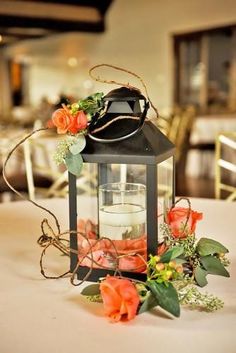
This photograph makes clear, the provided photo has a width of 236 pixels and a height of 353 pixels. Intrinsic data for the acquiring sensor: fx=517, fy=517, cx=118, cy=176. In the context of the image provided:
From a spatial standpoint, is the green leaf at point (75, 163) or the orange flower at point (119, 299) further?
the green leaf at point (75, 163)

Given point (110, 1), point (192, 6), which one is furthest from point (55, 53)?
point (192, 6)

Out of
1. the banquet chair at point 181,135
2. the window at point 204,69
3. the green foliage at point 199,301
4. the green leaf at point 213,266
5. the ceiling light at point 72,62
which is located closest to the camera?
the green foliage at point 199,301

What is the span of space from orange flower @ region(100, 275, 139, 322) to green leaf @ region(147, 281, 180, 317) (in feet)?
0.11

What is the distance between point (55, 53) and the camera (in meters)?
12.1

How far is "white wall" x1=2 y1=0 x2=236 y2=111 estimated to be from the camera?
26.9 feet

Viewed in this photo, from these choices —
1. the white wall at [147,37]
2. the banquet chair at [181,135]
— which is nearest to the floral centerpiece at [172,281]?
the banquet chair at [181,135]

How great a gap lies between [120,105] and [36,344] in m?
0.51

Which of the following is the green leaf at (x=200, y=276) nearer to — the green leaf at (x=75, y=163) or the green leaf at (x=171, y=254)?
the green leaf at (x=171, y=254)

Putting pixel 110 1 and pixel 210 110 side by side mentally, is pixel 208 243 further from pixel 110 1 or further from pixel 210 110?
pixel 110 1

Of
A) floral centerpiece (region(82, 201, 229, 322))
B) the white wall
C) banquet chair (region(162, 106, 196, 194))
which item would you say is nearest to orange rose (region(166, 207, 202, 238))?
floral centerpiece (region(82, 201, 229, 322))

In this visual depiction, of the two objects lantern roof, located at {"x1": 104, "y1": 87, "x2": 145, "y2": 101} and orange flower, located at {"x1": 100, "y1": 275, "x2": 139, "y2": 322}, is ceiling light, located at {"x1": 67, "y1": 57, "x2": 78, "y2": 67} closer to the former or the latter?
lantern roof, located at {"x1": 104, "y1": 87, "x2": 145, "y2": 101}

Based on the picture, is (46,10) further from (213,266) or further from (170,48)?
(213,266)

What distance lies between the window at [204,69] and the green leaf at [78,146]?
23.9 ft

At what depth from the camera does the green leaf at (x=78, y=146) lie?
1.02m
